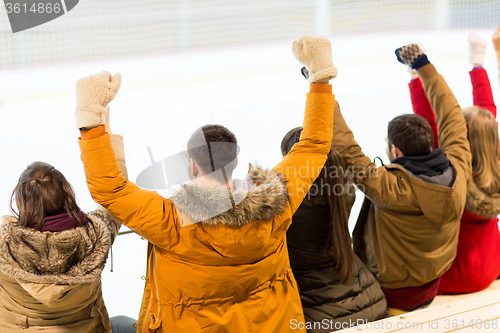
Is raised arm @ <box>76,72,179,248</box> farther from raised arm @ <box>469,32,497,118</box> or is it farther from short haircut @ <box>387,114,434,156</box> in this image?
raised arm @ <box>469,32,497,118</box>

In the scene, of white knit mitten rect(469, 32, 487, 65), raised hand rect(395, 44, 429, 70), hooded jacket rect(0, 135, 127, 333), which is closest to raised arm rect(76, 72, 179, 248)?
hooded jacket rect(0, 135, 127, 333)

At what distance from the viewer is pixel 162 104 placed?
4.70 ft

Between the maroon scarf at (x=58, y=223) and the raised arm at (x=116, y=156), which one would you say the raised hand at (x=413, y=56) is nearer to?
the raised arm at (x=116, y=156)

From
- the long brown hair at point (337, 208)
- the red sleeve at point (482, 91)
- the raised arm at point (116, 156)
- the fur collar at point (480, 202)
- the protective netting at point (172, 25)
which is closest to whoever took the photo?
the protective netting at point (172, 25)

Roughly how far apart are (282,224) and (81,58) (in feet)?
2.62

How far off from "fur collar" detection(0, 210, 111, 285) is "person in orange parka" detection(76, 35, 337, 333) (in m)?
0.16

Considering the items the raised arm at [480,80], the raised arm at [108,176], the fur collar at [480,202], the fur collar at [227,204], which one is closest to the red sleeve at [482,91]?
the raised arm at [480,80]

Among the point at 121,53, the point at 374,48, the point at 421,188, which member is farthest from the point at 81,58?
the point at 374,48

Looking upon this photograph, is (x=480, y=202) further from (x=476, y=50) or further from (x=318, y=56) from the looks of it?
(x=318, y=56)

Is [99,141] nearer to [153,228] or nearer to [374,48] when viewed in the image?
[153,228]

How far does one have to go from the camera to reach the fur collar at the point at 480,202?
6.13 feet

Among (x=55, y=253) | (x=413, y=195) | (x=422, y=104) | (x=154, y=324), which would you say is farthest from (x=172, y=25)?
(x=422, y=104)

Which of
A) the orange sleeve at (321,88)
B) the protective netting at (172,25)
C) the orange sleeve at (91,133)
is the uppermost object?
the protective netting at (172,25)

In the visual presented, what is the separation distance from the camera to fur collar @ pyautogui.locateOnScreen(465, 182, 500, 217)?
6.13 ft
